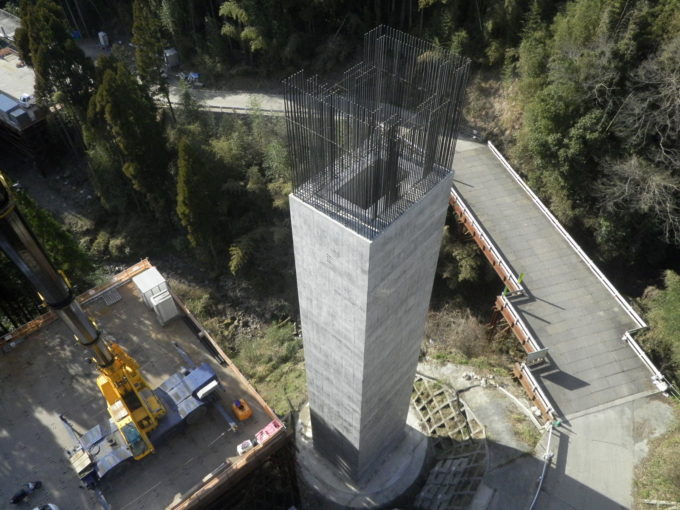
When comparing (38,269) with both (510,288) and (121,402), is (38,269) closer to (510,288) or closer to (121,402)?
(121,402)

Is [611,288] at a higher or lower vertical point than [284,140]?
lower

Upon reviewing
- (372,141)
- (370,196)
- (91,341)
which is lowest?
(91,341)

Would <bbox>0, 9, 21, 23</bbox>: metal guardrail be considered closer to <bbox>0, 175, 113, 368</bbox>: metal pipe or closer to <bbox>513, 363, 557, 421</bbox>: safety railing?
<bbox>0, 175, 113, 368</bbox>: metal pipe

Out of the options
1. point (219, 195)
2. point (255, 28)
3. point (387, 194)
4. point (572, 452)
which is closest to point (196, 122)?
point (219, 195)

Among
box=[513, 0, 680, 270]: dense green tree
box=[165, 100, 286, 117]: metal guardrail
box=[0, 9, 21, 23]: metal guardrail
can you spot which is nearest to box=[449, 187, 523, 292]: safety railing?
box=[513, 0, 680, 270]: dense green tree

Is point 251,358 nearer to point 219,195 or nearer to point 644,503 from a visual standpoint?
point 219,195

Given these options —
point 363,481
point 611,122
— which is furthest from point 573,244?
point 363,481
